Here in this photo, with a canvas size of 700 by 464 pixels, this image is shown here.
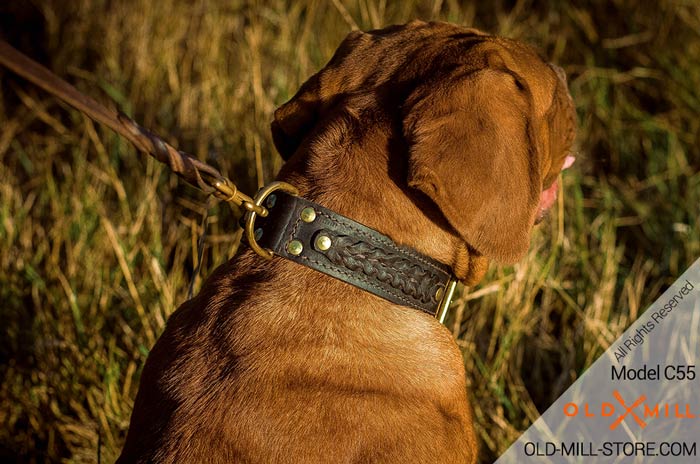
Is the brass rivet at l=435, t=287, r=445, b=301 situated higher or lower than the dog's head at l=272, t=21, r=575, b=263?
lower

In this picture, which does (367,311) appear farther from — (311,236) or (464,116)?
(464,116)

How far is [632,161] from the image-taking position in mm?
4934

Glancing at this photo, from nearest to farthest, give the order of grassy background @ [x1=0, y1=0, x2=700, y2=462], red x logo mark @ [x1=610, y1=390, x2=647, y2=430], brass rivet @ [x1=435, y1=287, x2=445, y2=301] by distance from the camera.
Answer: brass rivet @ [x1=435, y1=287, x2=445, y2=301], red x logo mark @ [x1=610, y1=390, x2=647, y2=430], grassy background @ [x1=0, y1=0, x2=700, y2=462]

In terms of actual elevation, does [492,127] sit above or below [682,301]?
above

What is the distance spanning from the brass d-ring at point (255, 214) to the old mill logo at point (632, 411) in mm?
1679

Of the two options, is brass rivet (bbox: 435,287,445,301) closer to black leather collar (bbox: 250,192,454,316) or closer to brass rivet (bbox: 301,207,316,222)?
black leather collar (bbox: 250,192,454,316)

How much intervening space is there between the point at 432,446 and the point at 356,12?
11.8 feet

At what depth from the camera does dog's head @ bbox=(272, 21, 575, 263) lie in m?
2.18

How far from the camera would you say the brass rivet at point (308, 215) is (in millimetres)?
2189

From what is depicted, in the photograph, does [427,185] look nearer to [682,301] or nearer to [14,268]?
[682,301]

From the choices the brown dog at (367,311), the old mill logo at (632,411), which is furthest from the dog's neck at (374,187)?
the old mill logo at (632,411)

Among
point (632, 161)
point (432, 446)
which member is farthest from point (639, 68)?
point (432, 446)

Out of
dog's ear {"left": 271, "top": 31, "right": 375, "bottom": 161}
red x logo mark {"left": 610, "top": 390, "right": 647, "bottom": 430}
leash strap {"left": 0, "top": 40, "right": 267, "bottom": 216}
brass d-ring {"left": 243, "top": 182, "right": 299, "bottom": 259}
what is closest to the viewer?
leash strap {"left": 0, "top": 40, "right": 267, "bottom": 216}

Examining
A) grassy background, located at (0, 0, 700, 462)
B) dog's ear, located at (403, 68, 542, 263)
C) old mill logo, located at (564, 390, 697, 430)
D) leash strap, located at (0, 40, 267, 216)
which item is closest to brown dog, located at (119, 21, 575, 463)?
dog's ear, located at (403, 68, 542, 263)
